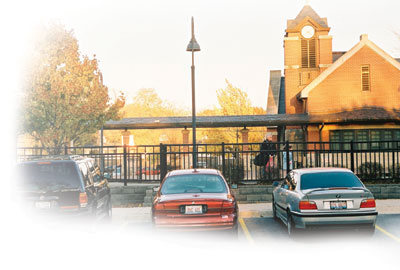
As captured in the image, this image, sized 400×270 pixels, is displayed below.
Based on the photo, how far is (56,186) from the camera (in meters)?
9.38

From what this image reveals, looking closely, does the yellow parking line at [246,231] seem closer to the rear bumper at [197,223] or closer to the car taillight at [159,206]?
the rear bumper at [197,223]

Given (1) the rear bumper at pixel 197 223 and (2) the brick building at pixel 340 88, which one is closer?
(1) the rear bumper at pixel 197 223

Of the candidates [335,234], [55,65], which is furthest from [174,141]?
[335,234]

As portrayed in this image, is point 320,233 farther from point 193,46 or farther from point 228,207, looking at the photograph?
point 193,46

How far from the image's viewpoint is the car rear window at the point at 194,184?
31.4 ft

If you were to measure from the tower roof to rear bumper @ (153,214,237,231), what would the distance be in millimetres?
32870

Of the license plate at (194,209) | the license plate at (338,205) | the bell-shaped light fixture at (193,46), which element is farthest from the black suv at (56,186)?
the bell-shaped light fixture at (193,46)

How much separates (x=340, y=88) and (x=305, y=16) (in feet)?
26.6

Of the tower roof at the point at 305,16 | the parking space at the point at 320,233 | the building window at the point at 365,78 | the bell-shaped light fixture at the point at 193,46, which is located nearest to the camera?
the parking space at the point at 320,233

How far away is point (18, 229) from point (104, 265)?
7.96ft

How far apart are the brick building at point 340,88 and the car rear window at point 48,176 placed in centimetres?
2477

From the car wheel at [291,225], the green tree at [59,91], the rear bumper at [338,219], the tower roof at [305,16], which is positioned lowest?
the car wheel at [291,225]

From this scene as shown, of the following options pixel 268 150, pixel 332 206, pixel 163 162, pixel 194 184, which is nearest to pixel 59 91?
pixel 163 162

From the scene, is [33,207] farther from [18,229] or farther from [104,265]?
[104,265]
